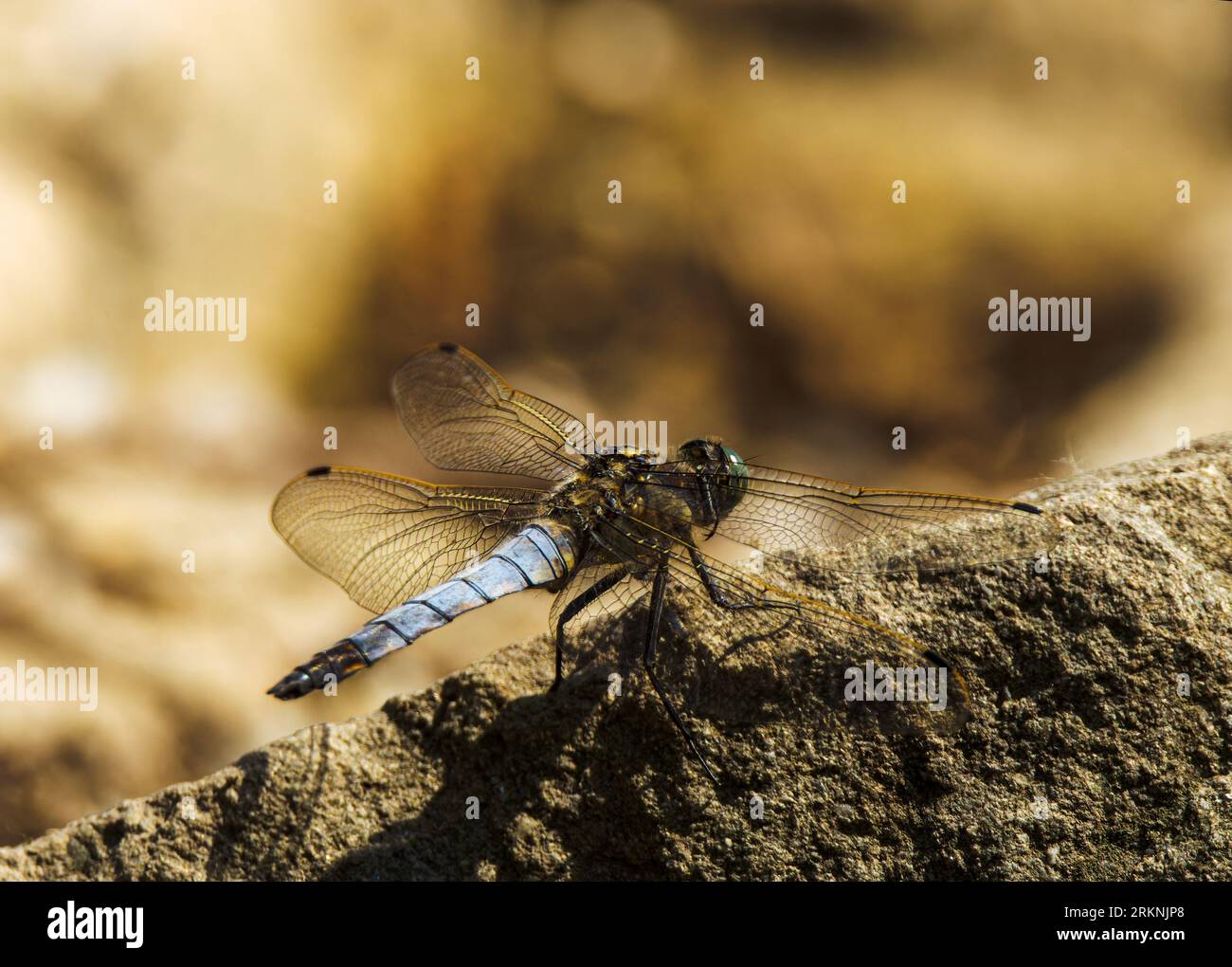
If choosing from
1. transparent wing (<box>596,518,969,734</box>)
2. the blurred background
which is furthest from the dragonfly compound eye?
the blurred background

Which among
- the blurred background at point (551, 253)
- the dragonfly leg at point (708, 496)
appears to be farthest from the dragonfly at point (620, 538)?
the blurred background at point (551, 253)

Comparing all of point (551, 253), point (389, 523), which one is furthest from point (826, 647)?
point (551, 253)

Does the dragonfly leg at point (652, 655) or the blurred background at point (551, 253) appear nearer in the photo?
the dragonfly leg at point (652, 655)

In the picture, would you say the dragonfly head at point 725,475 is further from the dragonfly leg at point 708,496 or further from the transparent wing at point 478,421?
the transparent wing at point 478,421

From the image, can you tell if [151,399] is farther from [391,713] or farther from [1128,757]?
[1128,757]

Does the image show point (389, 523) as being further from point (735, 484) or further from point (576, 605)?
point (735, 484)

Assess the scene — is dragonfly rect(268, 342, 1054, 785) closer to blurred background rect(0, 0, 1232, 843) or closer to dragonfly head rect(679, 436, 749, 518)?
dragonfly head rect(679, 436, 749, 518)
